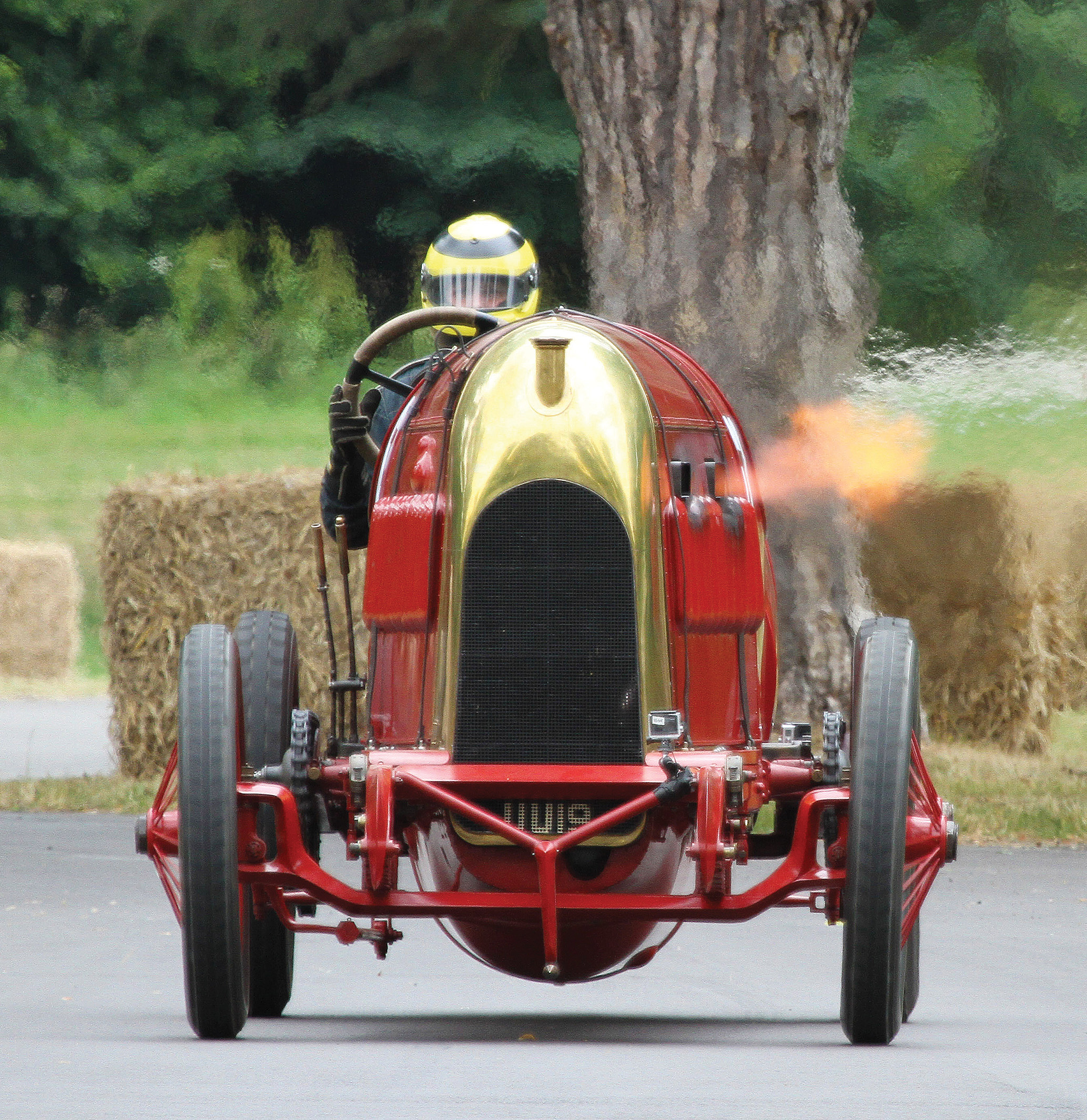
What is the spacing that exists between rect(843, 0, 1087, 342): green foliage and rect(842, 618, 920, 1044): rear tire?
9.23 metres

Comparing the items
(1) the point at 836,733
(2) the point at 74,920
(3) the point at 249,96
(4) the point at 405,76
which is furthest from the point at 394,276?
(1) the point at 836,733

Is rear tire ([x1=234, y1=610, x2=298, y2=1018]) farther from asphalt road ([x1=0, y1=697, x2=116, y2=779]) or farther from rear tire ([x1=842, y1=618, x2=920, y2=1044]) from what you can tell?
asphalt road ([x1=0, y1=697, x2=116, y2=779])

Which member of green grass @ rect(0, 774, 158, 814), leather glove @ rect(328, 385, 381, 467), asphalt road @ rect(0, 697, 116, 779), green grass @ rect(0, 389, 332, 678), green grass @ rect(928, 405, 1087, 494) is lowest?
green grass @ rect(0, 774, 158, 814)

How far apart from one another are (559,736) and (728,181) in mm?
6950

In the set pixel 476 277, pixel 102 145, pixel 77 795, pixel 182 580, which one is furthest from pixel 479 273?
pixel 102 145

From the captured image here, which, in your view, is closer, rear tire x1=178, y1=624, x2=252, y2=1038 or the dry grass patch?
rear tire x1=178, y1=624, x2=252, y2=1038

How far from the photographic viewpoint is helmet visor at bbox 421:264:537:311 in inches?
268

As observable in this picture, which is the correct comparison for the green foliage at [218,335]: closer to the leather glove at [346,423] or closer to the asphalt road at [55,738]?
the asphalt road at [55,738]

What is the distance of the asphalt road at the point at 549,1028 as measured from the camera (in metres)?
4.39

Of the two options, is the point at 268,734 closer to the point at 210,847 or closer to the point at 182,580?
the point at 210,847

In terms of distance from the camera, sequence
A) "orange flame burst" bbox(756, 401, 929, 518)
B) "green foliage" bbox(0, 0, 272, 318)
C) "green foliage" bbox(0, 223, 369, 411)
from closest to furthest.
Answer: "orange flame burst" bbox(756, 401, 929, 518) < "green foliage" bbox(0, 223, 369, 411) < "green foliage" bbox(0, 0, 272, 318)

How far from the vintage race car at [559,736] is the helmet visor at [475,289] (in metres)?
1.19

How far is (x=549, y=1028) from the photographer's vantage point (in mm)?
5785

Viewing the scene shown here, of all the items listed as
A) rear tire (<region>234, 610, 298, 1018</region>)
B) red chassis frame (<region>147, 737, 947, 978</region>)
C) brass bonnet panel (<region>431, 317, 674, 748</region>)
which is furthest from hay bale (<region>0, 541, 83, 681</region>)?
brass bonnet panel (<region>431, 317, 674, 748</region>)
